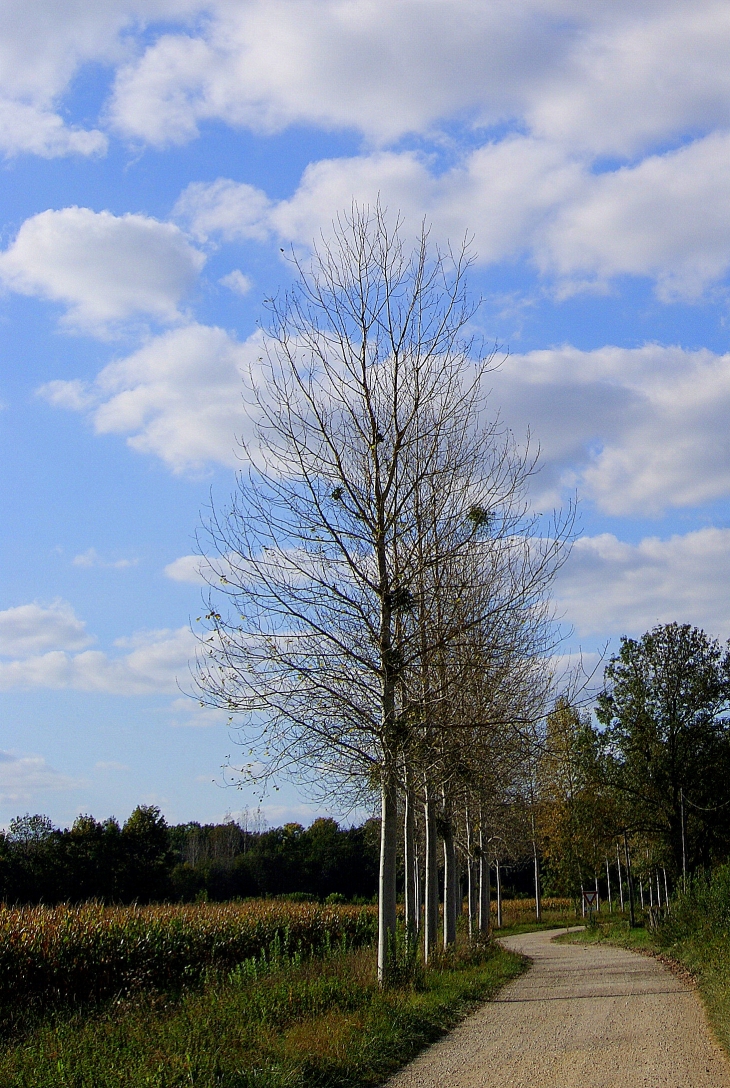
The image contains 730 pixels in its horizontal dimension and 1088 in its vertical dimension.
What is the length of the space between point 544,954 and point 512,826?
6882mm

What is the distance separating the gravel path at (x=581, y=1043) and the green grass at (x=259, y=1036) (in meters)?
0.46

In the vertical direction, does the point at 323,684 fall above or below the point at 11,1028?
above

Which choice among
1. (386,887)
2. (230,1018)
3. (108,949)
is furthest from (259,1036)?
(108,949)

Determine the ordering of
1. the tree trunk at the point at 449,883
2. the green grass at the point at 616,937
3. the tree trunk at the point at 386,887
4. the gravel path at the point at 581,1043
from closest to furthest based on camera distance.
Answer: the gravel path at the point at 581,1043 < the tree trunk at the point at 386,887 < the tree trunk at the point at 449,883 < the green grass at the point at 616,937

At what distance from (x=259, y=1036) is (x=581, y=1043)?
3.78 m

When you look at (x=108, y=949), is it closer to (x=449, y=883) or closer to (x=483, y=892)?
(x=449, y=883)

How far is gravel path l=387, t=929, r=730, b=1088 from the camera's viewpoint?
902cm

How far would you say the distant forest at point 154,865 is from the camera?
5097cm

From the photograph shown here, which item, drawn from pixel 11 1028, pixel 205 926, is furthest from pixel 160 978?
pixel 11 1028

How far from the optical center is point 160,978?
2038cm

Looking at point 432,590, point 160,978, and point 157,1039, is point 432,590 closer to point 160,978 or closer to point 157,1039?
point 157,1039

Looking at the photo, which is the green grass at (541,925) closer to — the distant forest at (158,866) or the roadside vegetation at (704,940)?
the distant forest at (158,866)

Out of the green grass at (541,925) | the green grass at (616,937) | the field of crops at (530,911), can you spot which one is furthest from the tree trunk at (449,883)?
the field of crops at (530,911)

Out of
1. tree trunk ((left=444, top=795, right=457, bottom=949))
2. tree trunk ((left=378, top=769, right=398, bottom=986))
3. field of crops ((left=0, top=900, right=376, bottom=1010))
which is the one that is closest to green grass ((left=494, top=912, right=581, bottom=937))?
tree trunk ((left=444, top=795, right=457, bottom=949))
